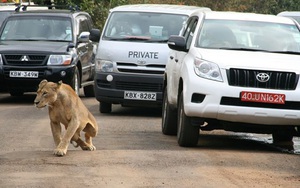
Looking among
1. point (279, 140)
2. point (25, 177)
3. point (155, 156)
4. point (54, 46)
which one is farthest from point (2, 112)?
point (25, 177)

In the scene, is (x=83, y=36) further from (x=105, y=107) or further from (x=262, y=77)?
(x=262, y=77)

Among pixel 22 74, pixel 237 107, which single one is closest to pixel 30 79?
pixel 22 74

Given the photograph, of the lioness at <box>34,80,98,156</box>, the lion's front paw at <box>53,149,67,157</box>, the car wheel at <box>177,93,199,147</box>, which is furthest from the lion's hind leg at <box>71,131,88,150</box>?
the car wheel at <box>177,93,199,147</box>

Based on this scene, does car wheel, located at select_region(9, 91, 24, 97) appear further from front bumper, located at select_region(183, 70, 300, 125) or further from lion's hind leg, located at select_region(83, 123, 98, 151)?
front bumper, located at select_region(183, 70, 300, 125)

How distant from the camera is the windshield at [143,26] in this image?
1823 cm

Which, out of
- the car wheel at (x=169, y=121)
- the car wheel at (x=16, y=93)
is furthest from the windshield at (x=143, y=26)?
the car wheel at (x=169, y=121)

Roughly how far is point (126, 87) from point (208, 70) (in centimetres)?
564

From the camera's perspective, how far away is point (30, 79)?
65.2ft

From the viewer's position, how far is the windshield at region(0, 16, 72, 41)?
2109 cm

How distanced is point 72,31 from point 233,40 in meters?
8.24

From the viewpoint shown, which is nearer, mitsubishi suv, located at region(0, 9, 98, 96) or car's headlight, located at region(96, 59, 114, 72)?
car's headlight, located at region(96, 59, 114, 72)

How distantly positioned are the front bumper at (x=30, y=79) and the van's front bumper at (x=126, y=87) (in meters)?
2.17

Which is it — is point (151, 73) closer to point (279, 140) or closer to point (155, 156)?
point (279, 140)

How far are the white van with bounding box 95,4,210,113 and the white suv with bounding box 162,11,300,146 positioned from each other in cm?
398
